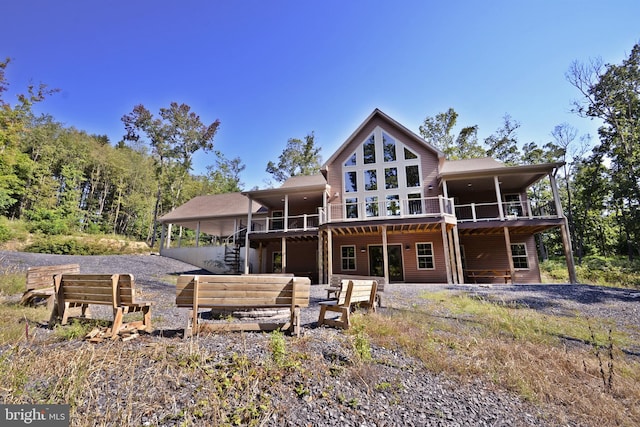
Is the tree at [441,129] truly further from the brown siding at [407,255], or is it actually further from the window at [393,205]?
the brown siding at [407,255]

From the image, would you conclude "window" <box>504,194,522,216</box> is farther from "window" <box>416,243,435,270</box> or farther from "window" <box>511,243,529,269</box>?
"window" <box>416,243,435,270</box>

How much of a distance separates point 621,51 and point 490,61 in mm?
23687

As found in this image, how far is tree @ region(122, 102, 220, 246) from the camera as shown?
103 ft

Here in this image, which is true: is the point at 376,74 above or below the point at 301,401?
above

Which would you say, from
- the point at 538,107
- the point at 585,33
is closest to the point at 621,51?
the point at 538,107

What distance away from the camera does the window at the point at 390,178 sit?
17684 mm

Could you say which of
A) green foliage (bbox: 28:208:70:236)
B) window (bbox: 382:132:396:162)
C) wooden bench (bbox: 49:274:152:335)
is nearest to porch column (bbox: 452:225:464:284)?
window (bbox: 382:132:396:162)

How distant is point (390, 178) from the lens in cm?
1781

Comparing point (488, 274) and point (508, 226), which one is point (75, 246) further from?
point (508, 226)

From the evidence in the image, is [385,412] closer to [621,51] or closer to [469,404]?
[469,404]

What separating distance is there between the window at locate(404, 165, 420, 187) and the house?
6 centimetres

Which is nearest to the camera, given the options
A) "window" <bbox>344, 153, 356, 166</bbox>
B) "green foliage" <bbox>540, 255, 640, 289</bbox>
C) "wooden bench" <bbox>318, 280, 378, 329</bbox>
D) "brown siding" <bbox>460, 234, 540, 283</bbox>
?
"wooden bench" <bbox>318, 280, 378, 329</bbox>

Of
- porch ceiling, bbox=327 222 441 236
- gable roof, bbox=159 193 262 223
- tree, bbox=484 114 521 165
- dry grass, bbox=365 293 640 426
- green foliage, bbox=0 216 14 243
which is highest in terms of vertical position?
tree, bbox=484 114 521 165

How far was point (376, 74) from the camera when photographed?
1327 centimetres
